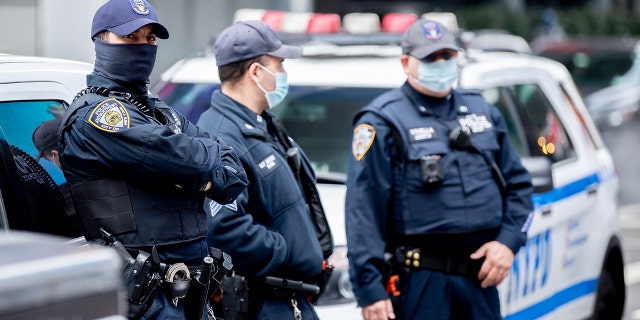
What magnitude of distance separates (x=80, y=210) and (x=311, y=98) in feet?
9.55

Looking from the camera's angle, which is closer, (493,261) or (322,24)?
(493,261)

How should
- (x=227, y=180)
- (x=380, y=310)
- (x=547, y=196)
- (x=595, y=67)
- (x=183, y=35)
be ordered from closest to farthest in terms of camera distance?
(x=227, y=180) < (x=380, y=310) < (x=547, y=196) < (x=183, y=35) < (x=595, y=67)

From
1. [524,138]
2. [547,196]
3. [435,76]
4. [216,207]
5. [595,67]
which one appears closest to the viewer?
[216,207]

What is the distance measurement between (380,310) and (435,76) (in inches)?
38.1

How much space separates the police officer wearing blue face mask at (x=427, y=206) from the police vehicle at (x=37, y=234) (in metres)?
1.37

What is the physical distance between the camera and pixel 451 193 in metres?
4.77

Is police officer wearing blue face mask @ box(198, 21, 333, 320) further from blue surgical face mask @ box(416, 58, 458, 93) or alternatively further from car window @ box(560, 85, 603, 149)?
car window @ box(560, 85, 603, 149)

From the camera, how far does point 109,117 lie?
3330 mm

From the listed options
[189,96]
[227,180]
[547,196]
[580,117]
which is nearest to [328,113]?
[189,96]

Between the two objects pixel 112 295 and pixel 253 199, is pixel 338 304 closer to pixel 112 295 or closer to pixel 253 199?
pixel 253 199

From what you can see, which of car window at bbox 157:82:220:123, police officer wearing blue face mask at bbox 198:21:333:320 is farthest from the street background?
police officer wearing blue face mask at bbox 198:21:333:320

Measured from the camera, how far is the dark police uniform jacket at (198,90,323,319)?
4.12 m

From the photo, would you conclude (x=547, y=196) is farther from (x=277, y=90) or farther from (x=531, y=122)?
(x=277, y=90)

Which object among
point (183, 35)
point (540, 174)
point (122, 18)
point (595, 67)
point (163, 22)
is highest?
point (122, 18)
